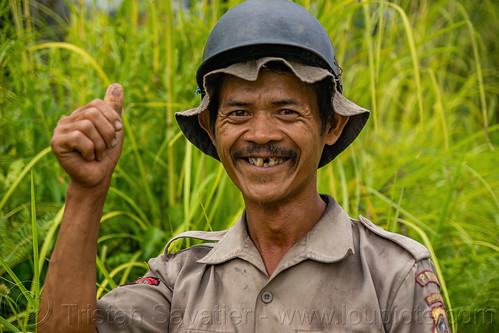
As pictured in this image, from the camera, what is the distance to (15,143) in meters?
2.67

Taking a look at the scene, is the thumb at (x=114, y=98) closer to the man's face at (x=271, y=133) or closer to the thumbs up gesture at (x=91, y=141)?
the thumbs up gesture at (x=91, y=141)

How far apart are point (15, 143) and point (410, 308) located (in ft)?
6.61

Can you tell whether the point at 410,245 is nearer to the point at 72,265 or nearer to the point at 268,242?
the point at 268,242

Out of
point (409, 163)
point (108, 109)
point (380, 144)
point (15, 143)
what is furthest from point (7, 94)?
point (380, 144)

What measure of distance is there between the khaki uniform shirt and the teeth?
0.85 ft

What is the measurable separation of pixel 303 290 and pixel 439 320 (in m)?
0.40

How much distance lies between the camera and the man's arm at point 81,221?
1423mm

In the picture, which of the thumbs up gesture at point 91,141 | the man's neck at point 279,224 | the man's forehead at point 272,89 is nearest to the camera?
the thumbs up gesture at point 91,141

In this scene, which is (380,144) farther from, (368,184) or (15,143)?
(15,143)

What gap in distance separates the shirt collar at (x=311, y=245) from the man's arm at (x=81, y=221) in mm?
449

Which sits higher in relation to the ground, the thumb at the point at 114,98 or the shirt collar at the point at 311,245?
the thumb at the point at 114,98

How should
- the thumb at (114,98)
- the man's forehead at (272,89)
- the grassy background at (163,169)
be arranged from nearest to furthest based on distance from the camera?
the thumb at (114,98), the man's forehead at (272,89), the grassy background at (163,169)

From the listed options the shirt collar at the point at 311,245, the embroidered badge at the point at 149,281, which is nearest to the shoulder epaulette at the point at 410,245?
the shirt collar at the point at 311,245

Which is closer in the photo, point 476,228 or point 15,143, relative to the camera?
point 15,143
